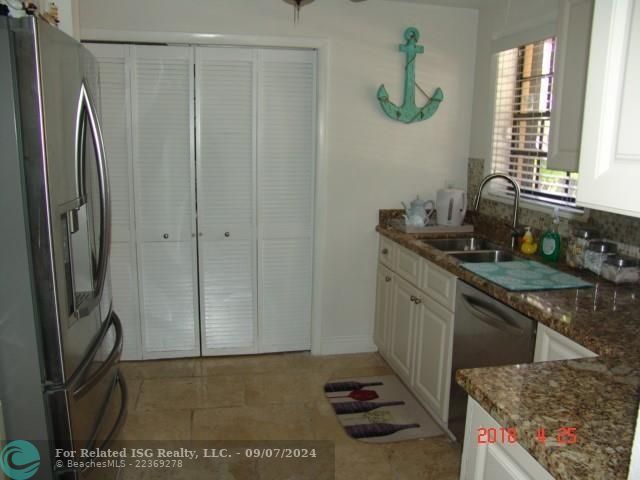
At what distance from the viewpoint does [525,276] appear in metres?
2.23

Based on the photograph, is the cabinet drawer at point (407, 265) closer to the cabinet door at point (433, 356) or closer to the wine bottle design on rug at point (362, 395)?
the cabinet door at point (433, 356)

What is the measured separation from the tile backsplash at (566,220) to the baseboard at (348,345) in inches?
46.9

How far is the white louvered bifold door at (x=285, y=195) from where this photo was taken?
325 centimetres

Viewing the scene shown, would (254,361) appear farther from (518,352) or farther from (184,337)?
(518,352)

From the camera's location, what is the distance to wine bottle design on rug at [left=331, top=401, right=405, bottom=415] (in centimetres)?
286

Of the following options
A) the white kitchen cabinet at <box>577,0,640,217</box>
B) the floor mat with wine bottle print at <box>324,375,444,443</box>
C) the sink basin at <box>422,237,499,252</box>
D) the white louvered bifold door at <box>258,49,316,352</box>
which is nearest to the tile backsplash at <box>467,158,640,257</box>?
the sink basin at <box>422,237,499,252</box>

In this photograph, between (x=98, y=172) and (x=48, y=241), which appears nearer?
(x=48, y=241)

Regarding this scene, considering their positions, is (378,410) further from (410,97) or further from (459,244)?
(410,97)

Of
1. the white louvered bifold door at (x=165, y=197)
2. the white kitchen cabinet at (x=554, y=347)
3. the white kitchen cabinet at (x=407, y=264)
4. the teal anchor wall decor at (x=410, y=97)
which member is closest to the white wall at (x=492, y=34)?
the teal anchor wall decor at (x=410, y=97)

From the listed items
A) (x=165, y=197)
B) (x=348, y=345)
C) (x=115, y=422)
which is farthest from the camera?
(x=348, y=345)

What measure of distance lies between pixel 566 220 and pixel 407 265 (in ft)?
2.85

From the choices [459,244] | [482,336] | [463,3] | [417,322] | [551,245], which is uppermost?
[463,3]

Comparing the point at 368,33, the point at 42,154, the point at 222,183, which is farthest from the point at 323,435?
the point at 368,33

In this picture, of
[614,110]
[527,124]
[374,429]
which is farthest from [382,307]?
[614,110]
